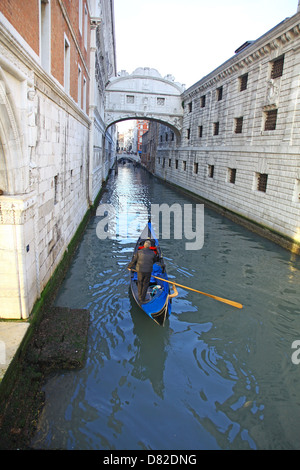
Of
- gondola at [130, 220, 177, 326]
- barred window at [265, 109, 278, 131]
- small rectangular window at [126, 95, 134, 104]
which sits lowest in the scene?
gondola at [130, 220, 177, 326]

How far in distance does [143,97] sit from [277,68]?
13.6 metres

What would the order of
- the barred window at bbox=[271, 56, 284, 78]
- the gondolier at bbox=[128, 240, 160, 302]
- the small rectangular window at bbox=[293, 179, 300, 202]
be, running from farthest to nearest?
the barred window at bbox=[271, 56, 284, 78], the small rectangular window at bbox=[293, 179, 300, 202], the gondolier at bbox=[128, 240, 160, 302]

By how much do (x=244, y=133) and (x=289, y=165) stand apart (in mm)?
4427

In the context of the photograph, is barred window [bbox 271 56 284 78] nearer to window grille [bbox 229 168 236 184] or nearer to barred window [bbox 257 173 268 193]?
barred window [bbox 257 173 268 193]

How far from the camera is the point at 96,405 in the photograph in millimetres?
4078

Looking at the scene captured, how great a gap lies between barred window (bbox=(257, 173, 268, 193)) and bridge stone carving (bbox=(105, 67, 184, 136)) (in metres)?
14.0

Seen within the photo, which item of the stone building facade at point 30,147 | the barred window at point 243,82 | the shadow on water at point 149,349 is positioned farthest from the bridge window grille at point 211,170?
the shadow on water at point 149,349

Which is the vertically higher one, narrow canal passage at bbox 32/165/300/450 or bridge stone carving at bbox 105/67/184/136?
bridge stone carving at bbox 105/67/184/136

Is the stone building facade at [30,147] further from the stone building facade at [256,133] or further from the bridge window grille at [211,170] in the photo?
the bridge window grille at [211,170]

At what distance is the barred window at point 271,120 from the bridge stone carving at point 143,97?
13.5 metres

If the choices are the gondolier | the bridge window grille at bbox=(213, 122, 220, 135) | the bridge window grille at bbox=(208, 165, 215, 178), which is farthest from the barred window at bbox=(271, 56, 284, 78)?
the gondolier

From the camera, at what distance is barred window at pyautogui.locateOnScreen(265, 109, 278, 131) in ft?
42.1

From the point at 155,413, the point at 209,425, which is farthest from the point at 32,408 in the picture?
the point at 209,425

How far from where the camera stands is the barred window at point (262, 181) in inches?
525
